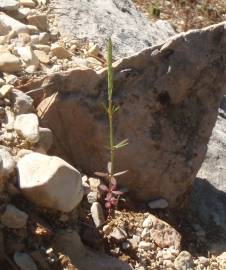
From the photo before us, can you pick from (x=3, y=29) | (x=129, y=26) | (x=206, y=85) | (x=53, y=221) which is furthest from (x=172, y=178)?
(x=129, y=26)

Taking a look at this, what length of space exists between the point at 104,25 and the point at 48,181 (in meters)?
1.87

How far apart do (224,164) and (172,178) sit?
59 cm

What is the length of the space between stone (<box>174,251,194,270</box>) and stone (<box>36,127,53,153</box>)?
2.45ft

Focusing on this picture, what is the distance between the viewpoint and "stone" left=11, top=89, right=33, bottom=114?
119 inches

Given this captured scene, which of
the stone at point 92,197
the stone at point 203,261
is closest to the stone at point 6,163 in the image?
the stone at point 92,197

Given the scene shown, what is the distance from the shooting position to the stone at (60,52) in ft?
12.0

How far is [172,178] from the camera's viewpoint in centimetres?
328

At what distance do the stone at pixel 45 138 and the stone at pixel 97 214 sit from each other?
33 centimetres

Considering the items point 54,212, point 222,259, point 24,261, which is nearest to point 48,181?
point 54,212

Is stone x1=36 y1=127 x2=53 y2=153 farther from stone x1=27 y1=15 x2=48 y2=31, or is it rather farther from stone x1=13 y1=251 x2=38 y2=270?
stone x1=27 y1=15 x2=48 y2=31

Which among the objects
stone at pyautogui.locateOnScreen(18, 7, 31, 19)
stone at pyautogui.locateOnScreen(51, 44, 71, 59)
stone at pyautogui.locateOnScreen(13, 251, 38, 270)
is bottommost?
stone at pyautogui.locateOnScreen(13, 251, 38, 270)

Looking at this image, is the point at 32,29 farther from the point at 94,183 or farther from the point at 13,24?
the point at 94,183

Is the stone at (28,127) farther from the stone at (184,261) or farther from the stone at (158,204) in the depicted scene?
the stone at (184,261)

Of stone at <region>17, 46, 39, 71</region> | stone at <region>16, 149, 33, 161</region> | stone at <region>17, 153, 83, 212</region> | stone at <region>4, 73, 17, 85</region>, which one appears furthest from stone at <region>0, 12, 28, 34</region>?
stone at <region>17, 153, 83, 212</region>
